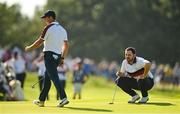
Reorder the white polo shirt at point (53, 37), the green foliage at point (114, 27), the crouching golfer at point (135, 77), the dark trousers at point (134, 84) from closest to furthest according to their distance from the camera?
1. the white polo shirt at point (53, 37)
2. the crouching golfer at point (135, 77)
3. the dark trousers at point (134, 84)
4. the green foliage at point (114, 27)

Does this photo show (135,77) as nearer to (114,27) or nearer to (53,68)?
(53,68)

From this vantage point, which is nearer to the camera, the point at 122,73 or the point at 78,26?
the point at 122,73

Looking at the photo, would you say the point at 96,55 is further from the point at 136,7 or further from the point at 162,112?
the point at 162,112

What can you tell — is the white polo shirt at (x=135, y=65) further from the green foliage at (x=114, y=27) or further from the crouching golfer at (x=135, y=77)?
the green foliage at (x=114, y=27)

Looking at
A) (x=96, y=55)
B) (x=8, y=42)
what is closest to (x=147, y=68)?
(x=8, y=42)

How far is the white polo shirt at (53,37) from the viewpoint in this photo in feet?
49.6

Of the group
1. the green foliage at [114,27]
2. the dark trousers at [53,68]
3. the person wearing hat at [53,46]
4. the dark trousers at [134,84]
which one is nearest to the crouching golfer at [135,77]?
the dark trousers at [134,84]

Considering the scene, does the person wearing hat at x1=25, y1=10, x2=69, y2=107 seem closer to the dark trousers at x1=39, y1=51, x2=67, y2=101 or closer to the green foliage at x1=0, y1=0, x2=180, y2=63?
the dark trousers at x1=39, y1=51, x2=67, y2=101

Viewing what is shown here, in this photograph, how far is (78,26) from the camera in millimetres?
89125

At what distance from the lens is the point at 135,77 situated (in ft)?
54.9

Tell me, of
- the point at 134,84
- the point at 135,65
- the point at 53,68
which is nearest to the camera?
the point at 53,68

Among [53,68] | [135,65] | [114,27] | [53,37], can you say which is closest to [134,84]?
[135,65]

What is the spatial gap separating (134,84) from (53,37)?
2.67 meters

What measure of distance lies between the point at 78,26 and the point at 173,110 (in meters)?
74.9
